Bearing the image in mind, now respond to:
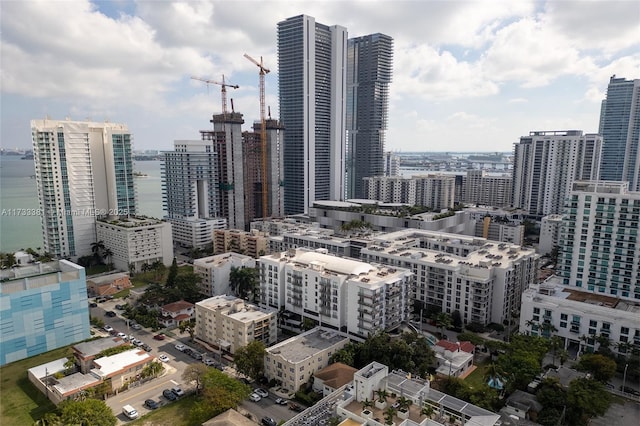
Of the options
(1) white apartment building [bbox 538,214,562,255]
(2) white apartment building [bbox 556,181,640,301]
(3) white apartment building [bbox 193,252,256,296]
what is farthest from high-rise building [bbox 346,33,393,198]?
(2) white apartment building [bbox 556,181,640,301]

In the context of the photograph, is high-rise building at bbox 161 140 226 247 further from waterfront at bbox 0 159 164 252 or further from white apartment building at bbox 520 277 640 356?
white apartment building at bbox 520 277 640 356

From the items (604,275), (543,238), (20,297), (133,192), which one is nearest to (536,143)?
(543,238)

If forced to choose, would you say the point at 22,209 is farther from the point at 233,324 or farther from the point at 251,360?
the point at 251,360

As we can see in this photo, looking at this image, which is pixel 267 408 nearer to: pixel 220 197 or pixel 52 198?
pixel 52 198

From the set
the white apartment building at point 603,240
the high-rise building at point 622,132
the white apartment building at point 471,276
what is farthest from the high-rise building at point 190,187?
the high-rise building at point 622,132

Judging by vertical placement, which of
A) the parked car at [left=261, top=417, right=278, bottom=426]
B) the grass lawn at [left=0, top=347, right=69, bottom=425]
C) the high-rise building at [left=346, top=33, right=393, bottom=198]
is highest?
the high-rise building at [left=346, top=33, right=393, bottom=198]
